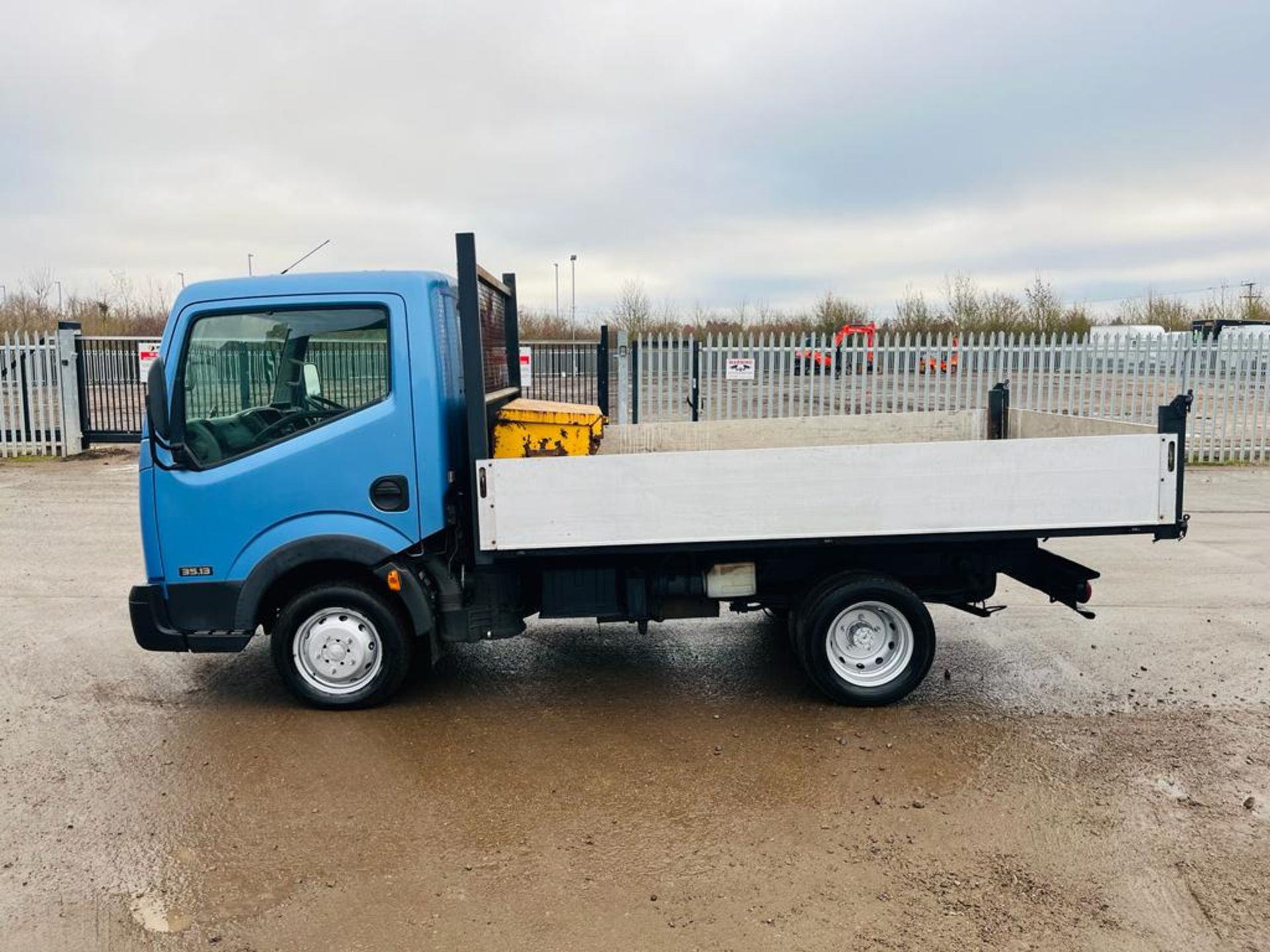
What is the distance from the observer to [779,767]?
452cm

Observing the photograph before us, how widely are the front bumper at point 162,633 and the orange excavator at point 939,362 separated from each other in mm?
12331

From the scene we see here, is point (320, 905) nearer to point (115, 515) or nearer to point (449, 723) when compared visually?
point (449, 723)

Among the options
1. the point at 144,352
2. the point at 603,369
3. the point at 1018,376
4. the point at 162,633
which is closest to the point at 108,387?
the point at 144,352

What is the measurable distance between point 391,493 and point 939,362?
11984mm

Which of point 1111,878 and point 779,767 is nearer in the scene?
point 1111,878

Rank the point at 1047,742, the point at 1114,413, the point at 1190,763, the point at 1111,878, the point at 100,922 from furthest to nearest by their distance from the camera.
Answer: the point at 1114,413
the point at 1047,742
the point at 1190,763
the point at 1111,878
the point at 100,922

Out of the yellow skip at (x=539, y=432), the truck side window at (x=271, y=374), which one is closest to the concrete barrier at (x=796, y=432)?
the yellow skip at (x=539, y=432)

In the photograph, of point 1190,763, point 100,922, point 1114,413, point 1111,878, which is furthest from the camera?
point 1114,413

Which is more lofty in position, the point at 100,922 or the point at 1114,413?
the point at 1114,413

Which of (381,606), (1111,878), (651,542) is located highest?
(651,542)

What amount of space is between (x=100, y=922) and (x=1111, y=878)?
373 centimetres

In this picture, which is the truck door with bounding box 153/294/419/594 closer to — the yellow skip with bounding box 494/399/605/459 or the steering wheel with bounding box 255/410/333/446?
the steering wheel with bounding box 255/410/333/446

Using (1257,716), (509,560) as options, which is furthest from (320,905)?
(1257,716)

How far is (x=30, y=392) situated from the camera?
1612 centimetres
